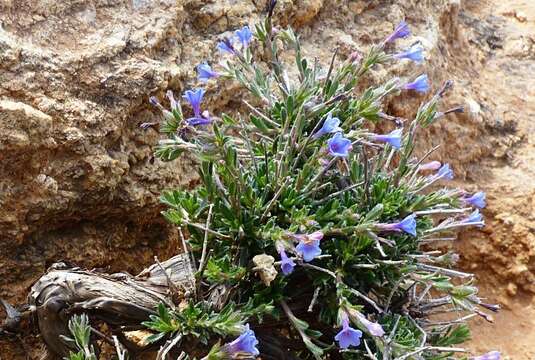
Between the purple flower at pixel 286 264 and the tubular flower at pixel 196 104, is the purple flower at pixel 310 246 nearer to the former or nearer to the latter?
the purple flower at pixel 286 264

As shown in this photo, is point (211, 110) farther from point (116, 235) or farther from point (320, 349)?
point (320, 349)

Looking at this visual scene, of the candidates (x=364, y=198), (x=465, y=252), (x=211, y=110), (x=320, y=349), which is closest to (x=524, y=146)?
(x=465, y=252)

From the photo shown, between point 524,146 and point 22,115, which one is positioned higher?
point 22,115

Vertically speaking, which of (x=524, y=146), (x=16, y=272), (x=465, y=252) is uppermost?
(x=16, y=272)

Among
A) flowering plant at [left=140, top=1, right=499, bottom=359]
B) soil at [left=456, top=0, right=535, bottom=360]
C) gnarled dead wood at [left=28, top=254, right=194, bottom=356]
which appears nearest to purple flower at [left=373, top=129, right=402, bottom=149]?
flowering plant at [left=140, top=1, right=499, bottom=359]

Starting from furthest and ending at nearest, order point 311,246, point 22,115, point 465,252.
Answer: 1. point 465,252
2. point 22,115
3. point 311,246

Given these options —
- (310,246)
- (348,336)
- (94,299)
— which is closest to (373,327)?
(348,336)

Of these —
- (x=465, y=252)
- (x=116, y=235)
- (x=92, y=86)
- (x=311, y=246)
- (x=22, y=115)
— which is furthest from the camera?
(x=465, y=252)
